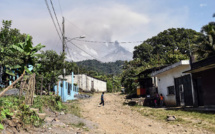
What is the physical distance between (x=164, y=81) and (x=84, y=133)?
16.0 meters

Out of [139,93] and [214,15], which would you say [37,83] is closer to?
[139,93]

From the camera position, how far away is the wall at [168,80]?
18750 mm

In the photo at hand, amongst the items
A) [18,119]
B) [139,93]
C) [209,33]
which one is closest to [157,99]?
[139,93]

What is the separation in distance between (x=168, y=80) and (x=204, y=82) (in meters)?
5.83

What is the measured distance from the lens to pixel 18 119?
260 inches

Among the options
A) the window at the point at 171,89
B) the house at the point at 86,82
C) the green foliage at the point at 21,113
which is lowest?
the green foliage at the point at 21,113

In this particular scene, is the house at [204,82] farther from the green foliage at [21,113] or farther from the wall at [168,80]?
the green foliage at [21,113]

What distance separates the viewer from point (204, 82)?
49.9ft

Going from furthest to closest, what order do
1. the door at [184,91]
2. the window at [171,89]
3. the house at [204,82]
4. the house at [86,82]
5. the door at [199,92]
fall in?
the house at [86,82] → the window at [171,89] → the door at [184,91] → the door at [199,92] → the house at [204,82]

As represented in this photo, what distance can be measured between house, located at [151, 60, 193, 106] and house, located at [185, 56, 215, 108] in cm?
59

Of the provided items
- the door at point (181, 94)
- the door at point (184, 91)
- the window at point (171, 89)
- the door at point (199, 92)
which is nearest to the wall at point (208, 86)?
the door at point (199, 92)

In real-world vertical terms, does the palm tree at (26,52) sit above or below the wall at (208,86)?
above

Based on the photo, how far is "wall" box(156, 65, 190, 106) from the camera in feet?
61.5

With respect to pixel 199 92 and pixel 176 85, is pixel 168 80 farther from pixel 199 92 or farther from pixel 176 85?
pixel 199 92
